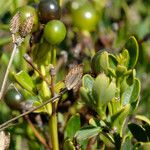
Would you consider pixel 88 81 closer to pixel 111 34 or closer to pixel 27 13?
pixel 27 13

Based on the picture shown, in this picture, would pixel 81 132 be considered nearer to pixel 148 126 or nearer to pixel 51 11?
pixel 148 126

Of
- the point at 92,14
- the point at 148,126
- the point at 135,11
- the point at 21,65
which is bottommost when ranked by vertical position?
the point at 148,126

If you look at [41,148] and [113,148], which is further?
[41,148]

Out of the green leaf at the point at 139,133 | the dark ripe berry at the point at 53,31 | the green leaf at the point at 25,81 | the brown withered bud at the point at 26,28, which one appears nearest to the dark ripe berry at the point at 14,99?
the green leaf at the point at 25,81

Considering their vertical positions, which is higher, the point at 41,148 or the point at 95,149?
the point at 41,148

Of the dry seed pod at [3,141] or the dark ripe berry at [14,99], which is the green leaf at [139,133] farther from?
the dark ripe berry at [14,99]

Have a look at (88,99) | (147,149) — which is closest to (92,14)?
(88,99)

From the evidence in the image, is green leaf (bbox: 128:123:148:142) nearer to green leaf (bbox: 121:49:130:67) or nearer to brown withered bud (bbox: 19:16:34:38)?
green leaf (bbox: 121:49:130:67)

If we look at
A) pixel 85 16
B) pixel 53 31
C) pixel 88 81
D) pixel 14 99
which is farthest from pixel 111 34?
pixel 88 81
